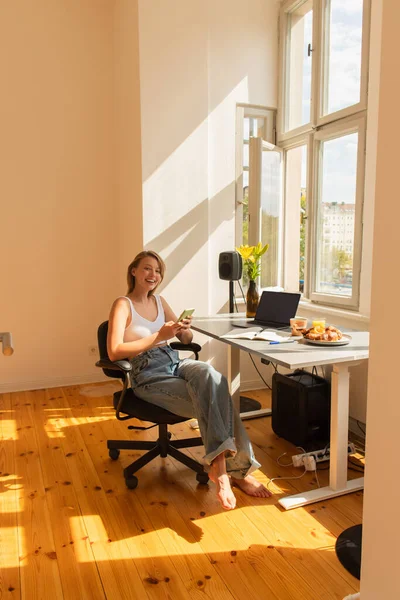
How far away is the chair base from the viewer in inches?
97.5

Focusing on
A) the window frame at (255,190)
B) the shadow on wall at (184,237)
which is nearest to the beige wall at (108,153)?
the shadow on wall at (184,237)

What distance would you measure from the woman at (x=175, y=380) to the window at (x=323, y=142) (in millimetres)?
1336

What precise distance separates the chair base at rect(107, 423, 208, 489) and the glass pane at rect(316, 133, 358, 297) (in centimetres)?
156

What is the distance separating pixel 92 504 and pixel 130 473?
23 centimetres

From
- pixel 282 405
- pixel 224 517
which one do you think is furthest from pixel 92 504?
pixel 282 405

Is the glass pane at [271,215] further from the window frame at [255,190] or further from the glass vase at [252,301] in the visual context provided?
the glass vase at [252,301]

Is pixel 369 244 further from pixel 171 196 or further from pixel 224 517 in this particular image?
pixel 224 517

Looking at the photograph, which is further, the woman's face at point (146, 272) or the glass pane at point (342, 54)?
the glass pane at point (342, 54)

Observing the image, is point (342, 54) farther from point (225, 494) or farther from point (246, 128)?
point (225, 494)

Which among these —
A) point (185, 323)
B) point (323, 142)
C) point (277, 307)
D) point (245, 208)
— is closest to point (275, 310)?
point (277, 307)

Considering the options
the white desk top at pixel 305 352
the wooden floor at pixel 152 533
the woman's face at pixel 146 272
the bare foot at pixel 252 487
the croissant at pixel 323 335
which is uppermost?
the woman's face at pixel 146 272

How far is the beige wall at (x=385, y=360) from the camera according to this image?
92 centimetres

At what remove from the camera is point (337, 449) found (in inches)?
92.0

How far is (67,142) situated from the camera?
4.02m
